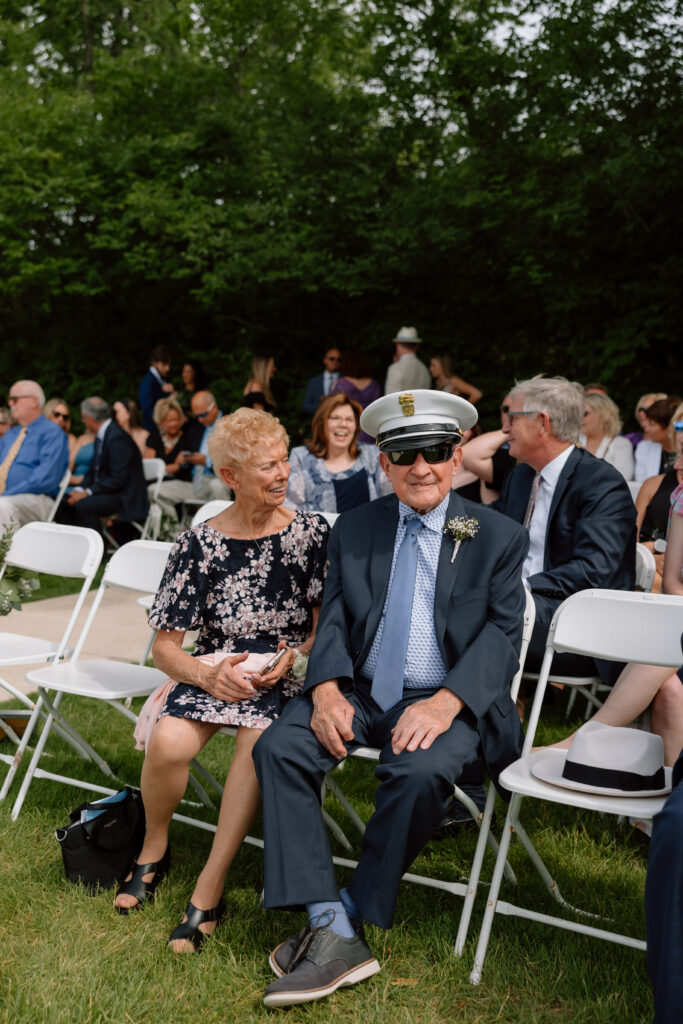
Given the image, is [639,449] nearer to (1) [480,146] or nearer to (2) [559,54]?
(2) [559,54]

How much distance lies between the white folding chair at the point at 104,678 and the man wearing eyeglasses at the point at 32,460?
455 cm

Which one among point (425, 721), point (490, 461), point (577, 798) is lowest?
point (577, 798)

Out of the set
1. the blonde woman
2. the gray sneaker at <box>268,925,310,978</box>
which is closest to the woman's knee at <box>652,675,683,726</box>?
the gray sneaker at <box>268,925,310,978</box>

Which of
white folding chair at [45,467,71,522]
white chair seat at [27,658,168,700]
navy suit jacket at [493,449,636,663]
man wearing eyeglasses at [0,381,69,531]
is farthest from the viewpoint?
white folding chair at [45,467,71,522]

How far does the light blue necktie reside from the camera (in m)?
A: 3.32

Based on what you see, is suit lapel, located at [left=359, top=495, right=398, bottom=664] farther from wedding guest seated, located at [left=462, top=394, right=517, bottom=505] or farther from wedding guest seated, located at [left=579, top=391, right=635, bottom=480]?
wedding guest seated, located at [left=579, top=391, right=635, bottom=480]

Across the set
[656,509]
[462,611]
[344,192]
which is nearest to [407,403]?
[462,611]

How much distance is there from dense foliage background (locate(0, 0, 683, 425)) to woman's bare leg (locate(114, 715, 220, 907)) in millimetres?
8226

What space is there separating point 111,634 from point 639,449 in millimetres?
4157

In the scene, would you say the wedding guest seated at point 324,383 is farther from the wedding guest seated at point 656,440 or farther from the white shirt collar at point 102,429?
the wedding guest seated at point 656,440

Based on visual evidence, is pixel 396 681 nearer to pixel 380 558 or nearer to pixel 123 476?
pixel 380 558

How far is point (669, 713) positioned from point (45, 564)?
2886mm

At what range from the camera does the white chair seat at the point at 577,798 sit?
9.05 ft

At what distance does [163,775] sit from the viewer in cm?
338
